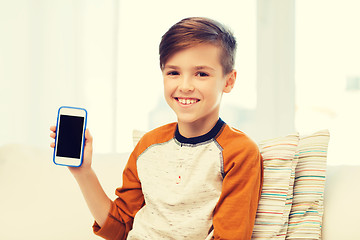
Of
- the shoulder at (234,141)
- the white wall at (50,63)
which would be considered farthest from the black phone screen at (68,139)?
the white wall at (50,63)

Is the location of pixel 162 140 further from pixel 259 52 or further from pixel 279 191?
pixel 259 52

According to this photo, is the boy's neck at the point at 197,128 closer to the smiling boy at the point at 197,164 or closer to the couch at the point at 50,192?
the smiling boy at the point at 197,164

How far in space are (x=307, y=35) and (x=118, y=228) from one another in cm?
A: 156

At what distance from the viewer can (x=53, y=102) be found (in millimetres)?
2324

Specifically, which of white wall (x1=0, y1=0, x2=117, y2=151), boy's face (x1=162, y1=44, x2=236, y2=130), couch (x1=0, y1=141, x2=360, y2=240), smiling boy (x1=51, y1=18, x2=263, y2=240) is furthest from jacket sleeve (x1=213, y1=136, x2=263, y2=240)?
white wall (x1=0, y1=0, x2=117, y2=151)

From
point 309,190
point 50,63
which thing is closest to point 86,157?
point 309,190

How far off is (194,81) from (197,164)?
22cm

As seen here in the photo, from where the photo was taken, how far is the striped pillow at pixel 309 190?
1.18 metres

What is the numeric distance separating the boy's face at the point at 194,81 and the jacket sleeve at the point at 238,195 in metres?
0.13

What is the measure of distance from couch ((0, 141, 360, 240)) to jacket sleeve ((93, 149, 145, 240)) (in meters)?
0.21

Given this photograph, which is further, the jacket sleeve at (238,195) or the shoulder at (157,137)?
the shoulder at (157,137)

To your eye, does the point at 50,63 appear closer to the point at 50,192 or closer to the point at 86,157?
the point at 50,192

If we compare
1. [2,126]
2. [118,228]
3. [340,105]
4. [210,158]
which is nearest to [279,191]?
[210,158]

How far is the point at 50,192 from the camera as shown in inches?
59.4
